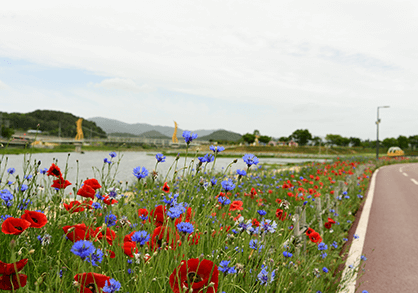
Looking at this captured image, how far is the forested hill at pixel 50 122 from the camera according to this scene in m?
116

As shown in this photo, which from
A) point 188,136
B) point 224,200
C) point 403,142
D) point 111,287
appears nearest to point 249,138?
point 403,142

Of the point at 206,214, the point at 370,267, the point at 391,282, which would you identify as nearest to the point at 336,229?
the point at 370,267

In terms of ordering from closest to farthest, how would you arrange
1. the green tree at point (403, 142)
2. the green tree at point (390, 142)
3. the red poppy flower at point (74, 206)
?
1. the red poppy flower at point (74, 206)
2. the green tree at point (403, 142)
3. the green tree at point (390, 142)

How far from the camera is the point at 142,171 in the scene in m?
2.14

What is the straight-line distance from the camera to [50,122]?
134 metres

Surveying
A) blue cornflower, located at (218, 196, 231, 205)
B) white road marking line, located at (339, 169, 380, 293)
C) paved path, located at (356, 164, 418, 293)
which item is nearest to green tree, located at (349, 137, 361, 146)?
paved path, located at (356, 164, 418, 293)

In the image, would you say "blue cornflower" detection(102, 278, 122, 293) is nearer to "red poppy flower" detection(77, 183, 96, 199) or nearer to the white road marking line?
"red poppy flower" detection(77, 183, 96, 199)

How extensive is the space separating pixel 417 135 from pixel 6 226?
138 m

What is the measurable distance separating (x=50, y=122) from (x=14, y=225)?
155 metres

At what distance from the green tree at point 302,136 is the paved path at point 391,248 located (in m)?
122

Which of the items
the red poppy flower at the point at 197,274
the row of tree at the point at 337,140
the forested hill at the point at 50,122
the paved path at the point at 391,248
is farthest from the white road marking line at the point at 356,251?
the forested hill at the point at 50,122

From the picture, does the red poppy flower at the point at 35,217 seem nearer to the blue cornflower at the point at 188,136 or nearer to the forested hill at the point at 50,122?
the blue cornflower at the point at 188,136

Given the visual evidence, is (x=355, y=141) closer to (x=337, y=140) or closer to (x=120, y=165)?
(x=337, y=140)

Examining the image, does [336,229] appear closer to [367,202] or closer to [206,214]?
[206,214]
